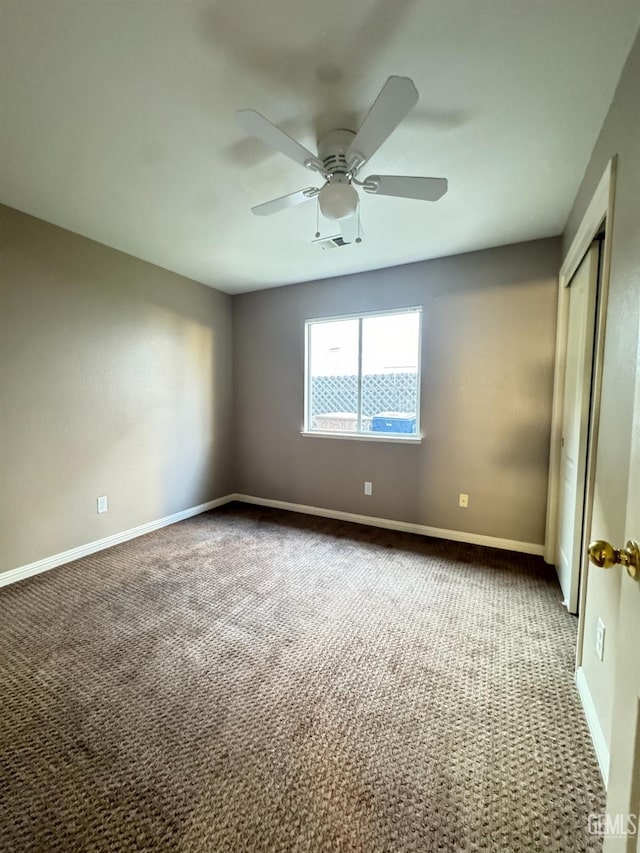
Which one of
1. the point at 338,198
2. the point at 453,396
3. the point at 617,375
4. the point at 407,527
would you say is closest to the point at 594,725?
the point at 617,375

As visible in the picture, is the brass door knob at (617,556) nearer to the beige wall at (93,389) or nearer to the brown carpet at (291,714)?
the brown carpet at (291,714)

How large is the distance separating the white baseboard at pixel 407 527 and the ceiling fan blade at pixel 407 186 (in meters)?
2.61

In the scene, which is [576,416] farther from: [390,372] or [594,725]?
[390,372]

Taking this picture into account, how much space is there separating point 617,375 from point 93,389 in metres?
3.33

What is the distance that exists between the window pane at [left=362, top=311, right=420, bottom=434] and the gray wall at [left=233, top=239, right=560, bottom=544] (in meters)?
0.14

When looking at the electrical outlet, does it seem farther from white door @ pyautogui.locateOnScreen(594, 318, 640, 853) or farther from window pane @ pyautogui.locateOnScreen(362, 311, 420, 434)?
window pane @ pyautogui.locateOnScreen(362, 311, 420, 434)

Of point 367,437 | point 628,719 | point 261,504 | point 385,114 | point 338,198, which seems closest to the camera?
point 628,719

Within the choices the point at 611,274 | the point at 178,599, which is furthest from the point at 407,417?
the point at 178,599

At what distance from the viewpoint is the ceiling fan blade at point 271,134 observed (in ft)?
4.16

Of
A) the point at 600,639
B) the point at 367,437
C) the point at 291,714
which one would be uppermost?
the point at 367,437

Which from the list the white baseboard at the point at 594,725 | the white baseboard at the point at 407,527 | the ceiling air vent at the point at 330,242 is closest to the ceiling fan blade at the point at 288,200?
the ceiling air vent at the point at 330,242

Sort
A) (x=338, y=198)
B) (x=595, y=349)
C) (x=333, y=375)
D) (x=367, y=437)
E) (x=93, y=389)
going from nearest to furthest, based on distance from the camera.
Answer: (x=338, y=198), (x=595, y=349), (x=93, y=389), (x=367, y=437), (x=333, y=375)

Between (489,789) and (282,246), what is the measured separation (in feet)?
10.7

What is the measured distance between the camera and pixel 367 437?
138 inches
